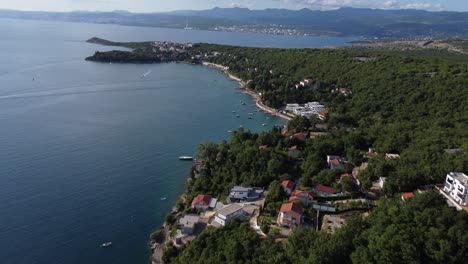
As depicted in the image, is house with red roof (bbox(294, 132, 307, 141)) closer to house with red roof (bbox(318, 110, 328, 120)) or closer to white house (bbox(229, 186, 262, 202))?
house with red roof (bbox(318, 110, 328, 120))

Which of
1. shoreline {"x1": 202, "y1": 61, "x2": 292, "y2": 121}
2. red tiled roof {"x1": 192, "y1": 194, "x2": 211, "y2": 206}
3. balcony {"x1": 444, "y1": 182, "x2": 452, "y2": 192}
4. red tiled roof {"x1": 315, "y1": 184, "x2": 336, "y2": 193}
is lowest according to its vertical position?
shoreline {"x1": 202, "y1": 61, "x2": 292, "y2": 121}

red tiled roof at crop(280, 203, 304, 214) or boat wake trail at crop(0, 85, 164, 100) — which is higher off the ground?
red tiled roof at crop(280, 203, 304, 214)

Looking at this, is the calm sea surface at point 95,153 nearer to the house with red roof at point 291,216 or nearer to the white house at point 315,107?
the white house at point 315,107

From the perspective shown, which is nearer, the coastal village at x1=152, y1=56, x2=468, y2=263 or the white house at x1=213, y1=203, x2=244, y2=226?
the coastal village at x1=152, y1=56, x2=468, y2=263

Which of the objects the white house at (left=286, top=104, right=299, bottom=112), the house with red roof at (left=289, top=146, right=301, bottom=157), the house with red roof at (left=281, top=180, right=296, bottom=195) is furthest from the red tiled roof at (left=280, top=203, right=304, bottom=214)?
the white house at (left=286, top=104, right=299, bottom=112)

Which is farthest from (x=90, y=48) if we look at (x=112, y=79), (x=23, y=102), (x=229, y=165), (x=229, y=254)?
(x=229, y=254)

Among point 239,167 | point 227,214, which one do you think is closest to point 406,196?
point 227,214

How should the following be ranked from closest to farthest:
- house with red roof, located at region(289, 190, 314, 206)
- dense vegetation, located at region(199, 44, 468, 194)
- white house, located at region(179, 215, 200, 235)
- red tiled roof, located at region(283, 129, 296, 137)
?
1. white house, located at region(179, 215, 200, 235)
2. house with red roof, located at region(289, 190, 314, 206)
3. dense vegetation, located at region(199, 44, 468, 194)
4. red tiled roof, located at region(283, 129, 296, 137)

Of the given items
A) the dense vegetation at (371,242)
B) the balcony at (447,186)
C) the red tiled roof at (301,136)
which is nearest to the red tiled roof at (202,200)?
the dense vegetation at (371,242)
